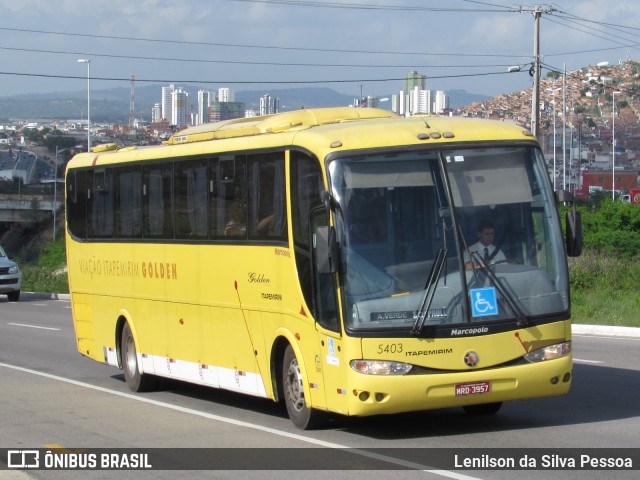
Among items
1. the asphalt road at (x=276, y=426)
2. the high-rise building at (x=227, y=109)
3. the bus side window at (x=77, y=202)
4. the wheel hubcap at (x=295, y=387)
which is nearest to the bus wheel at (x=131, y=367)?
the asphalt road at (x=276, y=426)

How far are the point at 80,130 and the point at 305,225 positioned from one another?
16134 centimetres

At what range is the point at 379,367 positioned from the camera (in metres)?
10.4

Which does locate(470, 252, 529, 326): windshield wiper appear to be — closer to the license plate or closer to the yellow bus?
the yellow bus

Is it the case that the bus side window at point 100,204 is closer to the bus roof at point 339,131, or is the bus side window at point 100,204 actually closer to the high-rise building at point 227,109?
the bus roof at point 339,131

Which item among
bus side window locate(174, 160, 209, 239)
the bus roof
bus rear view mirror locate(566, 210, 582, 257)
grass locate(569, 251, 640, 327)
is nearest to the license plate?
bus rear view mirror locate(566, 210, 582, 257)

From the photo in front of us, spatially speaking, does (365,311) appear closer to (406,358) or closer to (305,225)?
(406,358)

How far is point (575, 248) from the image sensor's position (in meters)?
11.2

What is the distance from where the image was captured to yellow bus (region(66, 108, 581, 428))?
34.3ft

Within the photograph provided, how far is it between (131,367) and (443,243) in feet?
21.4

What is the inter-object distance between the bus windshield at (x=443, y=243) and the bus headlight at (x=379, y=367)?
0.28m

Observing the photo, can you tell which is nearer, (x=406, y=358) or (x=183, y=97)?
(x=406, y=358)

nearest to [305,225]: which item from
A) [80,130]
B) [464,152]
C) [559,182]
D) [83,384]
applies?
[464,152]

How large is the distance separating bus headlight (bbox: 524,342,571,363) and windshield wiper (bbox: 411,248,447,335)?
108 centimetres

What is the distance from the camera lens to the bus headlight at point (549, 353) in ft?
35.4
